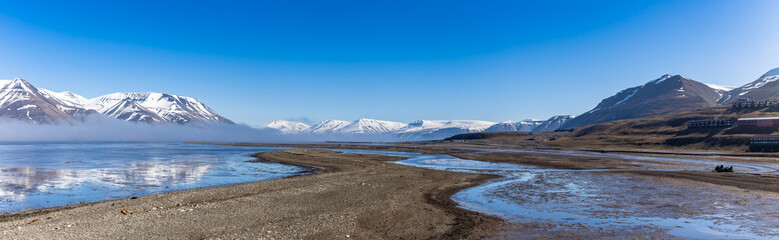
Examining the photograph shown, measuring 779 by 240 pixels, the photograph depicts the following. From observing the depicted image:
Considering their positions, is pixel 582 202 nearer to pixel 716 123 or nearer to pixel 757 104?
pixel 716 123

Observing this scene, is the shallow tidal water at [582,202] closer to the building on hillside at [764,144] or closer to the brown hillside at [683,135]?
the building on hillside at [764,144]

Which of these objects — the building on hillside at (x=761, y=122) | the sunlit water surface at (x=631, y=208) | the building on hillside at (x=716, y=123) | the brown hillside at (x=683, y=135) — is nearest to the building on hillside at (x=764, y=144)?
the brown hillside at (x=683, y=135)

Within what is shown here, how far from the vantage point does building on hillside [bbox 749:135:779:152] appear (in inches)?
3732

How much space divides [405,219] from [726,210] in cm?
2065

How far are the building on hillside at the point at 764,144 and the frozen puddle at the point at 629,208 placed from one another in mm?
93104

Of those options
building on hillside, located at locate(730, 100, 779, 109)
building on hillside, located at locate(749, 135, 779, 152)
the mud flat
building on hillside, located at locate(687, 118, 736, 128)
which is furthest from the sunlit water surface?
building on hillside, located at locate(730, 100, 779, 109)

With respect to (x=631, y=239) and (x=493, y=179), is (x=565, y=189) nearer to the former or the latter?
(x=493, y=179)

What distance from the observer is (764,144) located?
96562 mm

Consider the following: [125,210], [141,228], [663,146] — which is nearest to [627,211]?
[141,228]

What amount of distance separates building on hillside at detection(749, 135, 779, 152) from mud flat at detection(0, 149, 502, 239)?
11558 centimetres

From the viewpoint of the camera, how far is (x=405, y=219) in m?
20.3

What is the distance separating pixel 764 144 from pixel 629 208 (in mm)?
111582

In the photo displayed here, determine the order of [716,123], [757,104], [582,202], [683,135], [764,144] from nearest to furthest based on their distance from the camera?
[582,202]
[764,144]
[716,123]
[683,135]
[757,104]

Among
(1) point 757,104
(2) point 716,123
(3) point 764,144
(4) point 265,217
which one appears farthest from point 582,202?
(1) point 757,104
